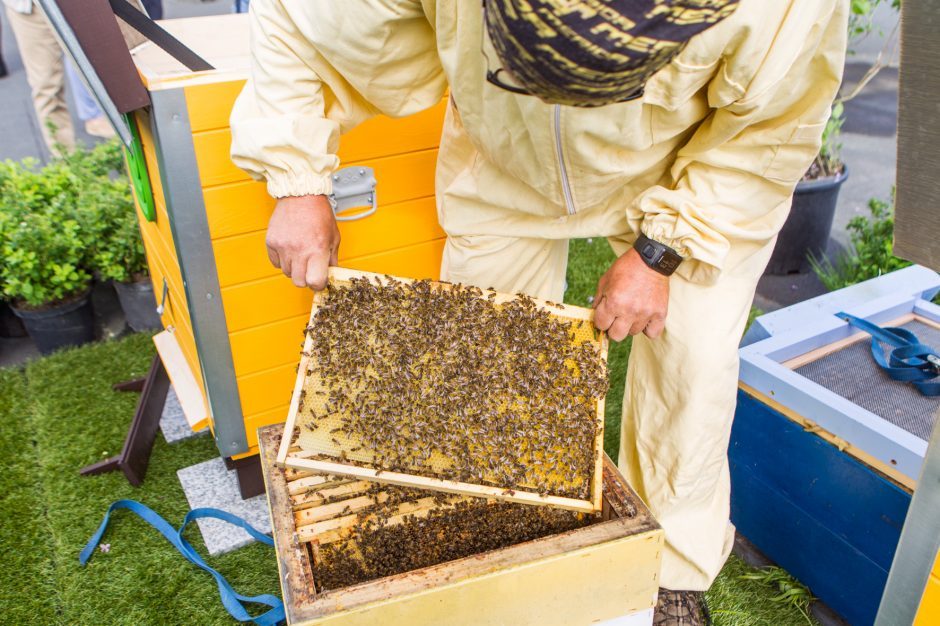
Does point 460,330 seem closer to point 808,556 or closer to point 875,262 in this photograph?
point 808,556

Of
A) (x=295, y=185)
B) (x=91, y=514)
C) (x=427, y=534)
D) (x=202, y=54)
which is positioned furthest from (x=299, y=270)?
(x=91, y=514)

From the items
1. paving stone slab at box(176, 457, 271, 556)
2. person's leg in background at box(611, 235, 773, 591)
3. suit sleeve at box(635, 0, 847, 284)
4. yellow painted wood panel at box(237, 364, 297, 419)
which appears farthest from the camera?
paving stone slab at box(176, 457, 271, 556)

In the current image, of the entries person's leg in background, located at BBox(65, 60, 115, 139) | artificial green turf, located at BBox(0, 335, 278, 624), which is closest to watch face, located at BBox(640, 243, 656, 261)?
artificial green turf, located at BBox(0, 335, 278, 624)

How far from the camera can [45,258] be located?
134 inches

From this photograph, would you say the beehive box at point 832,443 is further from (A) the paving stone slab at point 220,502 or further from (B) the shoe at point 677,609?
(A) the paving stone slab at point 220,502

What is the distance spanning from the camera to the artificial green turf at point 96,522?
2.33m

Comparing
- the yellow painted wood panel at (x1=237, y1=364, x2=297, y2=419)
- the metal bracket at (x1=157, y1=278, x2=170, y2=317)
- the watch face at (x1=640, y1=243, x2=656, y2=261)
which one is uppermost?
the watch face at (x1=640, y1=243, x2=656, y2=261)

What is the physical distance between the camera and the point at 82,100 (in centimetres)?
546

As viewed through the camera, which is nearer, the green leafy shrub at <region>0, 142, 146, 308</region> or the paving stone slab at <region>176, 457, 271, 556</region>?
the paving stone slab at <region>176, 457, 271, 556</region>

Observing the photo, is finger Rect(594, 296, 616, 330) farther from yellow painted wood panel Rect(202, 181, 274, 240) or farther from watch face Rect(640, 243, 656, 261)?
yellow painted wood panel Rect(202, 181, 274, 240)

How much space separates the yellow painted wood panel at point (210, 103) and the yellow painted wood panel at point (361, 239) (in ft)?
1.10

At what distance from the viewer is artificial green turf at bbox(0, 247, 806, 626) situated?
2.33 m

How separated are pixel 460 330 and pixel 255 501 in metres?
1.40

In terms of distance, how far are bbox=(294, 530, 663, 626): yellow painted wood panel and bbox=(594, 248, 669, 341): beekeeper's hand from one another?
50 centimetres
